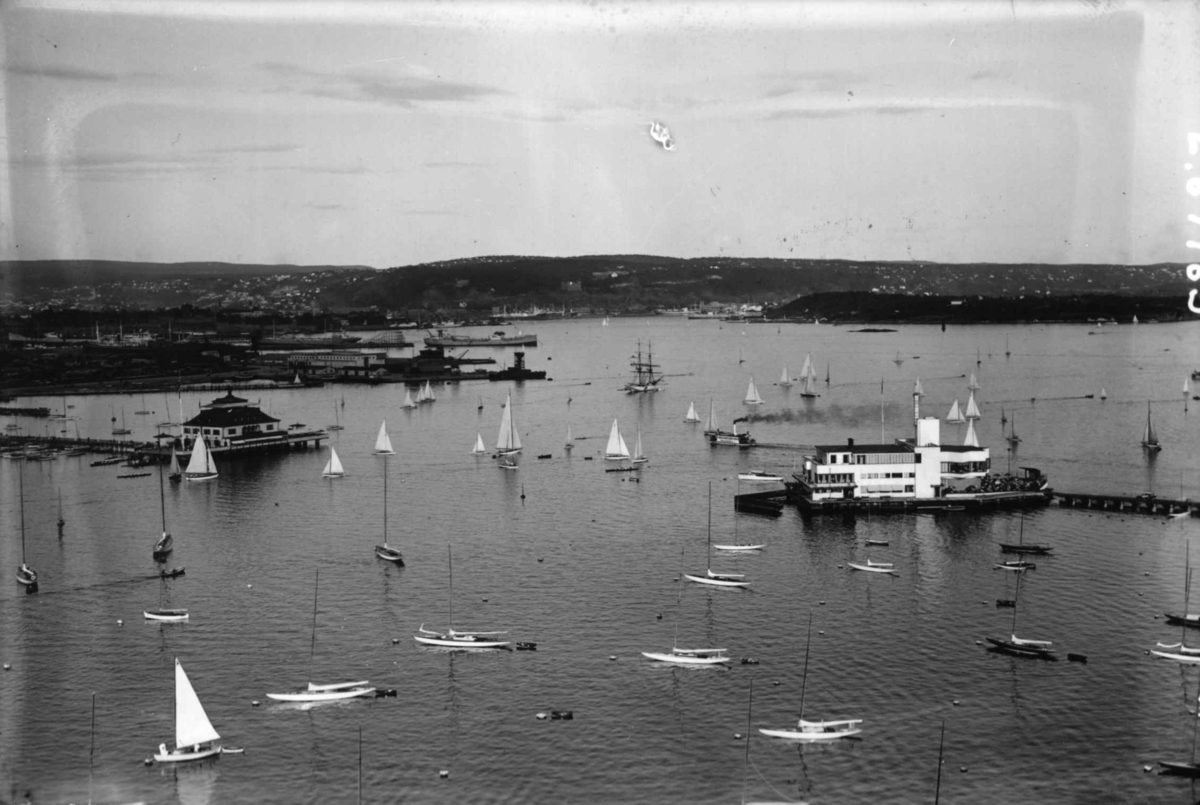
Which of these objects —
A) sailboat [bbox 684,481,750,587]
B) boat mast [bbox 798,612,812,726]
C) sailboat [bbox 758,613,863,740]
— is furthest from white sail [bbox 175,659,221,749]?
sailboat [bbox 684,481,750,587]

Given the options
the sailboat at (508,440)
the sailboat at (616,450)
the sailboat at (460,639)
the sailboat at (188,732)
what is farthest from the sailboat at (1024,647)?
the sailboat at (508,440)

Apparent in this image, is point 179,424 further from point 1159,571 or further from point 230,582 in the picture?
point 1159,571

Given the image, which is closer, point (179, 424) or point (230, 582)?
point (230, 582)

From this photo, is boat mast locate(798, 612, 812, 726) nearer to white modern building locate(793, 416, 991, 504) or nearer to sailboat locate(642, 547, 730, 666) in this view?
sailboat locate(642, 547, 730, 666)

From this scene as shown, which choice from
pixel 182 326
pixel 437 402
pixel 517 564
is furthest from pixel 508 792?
pixel 182 326

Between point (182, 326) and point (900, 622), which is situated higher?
point (182, 326)

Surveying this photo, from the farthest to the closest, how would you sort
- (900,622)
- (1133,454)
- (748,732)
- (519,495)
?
(1133,454) → (519,495) → (900,622) → (748,732)

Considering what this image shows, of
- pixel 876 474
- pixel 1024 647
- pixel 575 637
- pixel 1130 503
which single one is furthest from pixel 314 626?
pixel 1130 503
